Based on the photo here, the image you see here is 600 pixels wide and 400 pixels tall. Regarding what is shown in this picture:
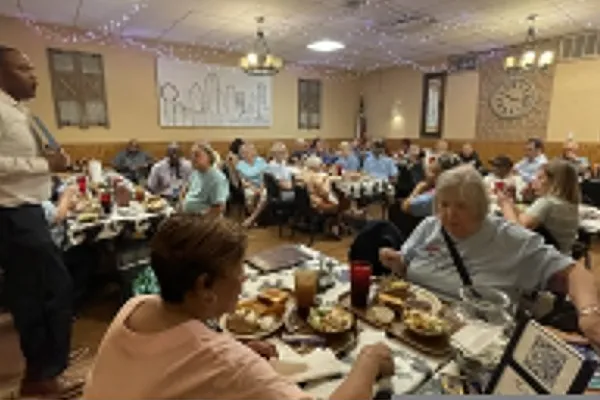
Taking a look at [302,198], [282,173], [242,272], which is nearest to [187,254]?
[242,272]

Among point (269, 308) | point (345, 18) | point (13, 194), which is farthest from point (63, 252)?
point (345, 18)

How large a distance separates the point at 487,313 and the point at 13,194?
6.48 ft

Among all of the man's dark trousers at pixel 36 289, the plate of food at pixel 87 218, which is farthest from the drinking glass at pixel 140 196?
the man's dark trousers at pixel 36 289

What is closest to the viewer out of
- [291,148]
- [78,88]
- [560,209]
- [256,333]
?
[256,333]

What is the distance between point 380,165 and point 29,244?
5247 millimetres

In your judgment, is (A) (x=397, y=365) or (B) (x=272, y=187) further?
(B) (x=272, y=187)

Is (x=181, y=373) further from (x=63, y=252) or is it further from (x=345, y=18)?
(x=345, y=18)

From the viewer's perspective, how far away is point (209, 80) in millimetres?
7570

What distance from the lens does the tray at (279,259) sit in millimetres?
1474

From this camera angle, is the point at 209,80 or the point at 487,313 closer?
the point at 487,313

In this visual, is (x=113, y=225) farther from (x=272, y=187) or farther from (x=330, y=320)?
(x=272, y=187)

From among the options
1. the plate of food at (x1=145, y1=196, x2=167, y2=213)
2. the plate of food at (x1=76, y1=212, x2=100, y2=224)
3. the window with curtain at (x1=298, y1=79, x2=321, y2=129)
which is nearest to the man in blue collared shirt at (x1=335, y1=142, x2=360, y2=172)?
the window with curtain at (x1=298, y1=79, x2=321, y2=129)

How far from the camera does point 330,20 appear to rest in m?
5.39

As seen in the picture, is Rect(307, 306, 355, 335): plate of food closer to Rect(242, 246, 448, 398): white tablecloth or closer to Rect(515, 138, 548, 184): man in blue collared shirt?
Rect(242, 246, 448, 398): white tablecloth
